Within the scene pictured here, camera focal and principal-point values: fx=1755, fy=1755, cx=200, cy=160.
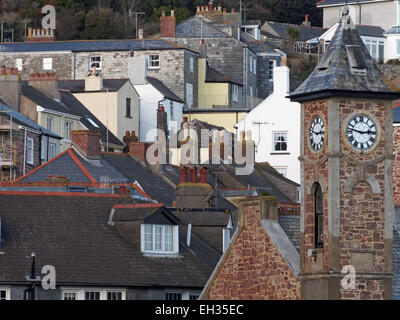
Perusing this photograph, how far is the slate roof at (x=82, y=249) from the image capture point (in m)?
49.8

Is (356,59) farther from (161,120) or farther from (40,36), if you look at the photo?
(40,36)

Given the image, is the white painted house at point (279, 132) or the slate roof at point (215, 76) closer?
the white painted house at point (279, 132)

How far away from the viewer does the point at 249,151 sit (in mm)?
84500

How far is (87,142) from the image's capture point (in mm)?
65750

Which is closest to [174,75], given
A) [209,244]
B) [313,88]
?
[209,244]

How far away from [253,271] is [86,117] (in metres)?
43.1

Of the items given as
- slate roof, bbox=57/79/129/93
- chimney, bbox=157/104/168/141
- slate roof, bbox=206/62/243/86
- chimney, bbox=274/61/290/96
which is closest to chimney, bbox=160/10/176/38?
slate roof, bbox=206/62/243/86

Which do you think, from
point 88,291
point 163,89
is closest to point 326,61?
point 88,291

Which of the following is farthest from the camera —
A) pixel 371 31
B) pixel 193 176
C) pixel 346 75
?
pixel 371 31

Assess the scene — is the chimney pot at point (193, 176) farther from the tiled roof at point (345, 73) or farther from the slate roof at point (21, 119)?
the tiled roof at point (345, 73)

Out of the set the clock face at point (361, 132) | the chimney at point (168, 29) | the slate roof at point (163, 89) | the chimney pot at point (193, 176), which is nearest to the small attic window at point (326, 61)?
the clock face at point (361, 132)

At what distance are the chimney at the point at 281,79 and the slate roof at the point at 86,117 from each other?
8793 mm

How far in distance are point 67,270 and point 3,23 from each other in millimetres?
86417

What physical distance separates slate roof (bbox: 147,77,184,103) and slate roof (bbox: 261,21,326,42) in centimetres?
3299
